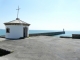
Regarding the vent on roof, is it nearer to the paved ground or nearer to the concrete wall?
the paved ground

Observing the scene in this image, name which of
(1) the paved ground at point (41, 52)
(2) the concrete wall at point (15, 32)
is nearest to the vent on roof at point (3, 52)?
(1) the paved ground at point (41, 52)

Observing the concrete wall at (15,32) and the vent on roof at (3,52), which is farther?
the concrete wall at (15,32)

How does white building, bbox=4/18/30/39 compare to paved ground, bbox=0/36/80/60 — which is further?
white building, bbox=4/18/30/39

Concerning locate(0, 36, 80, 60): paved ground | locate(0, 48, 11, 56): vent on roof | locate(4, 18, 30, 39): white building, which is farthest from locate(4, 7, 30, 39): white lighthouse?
locate(0, 48, 11, 56): vent on roof

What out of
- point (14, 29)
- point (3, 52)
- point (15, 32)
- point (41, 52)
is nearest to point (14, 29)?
point (14, 29)

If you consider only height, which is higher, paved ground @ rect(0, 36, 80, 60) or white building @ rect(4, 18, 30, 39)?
white building @ rect(4, 18, 30, 39)

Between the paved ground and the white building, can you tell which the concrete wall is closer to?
the white building

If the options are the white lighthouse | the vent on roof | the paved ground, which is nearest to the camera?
the paved ground

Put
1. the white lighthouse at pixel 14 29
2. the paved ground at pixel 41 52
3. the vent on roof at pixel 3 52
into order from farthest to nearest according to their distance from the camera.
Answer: the white lighthouse at pixel 14 29
the vent on roof at pixel 3 52
the paved ground at pixel 41 52

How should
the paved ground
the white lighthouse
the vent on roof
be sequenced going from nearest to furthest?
1. the paved ground
2. the vent on roof
3. the white lighthouse

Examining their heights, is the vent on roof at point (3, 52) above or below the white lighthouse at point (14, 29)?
below

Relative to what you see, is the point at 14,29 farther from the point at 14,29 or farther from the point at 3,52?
the point at 3,52

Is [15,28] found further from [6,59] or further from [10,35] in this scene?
[6,59]

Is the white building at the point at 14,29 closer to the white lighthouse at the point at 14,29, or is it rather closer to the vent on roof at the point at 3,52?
the white lighthouse at the point at 14,29
